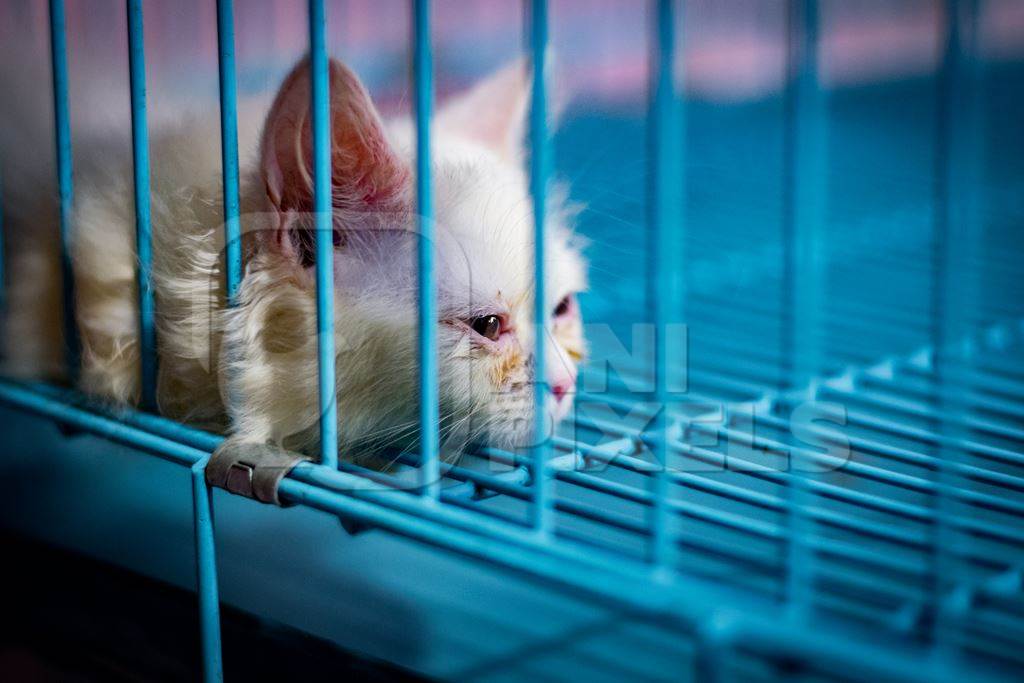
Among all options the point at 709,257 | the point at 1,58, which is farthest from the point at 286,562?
the point at 709,257

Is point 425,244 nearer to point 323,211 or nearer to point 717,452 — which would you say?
point 323,211

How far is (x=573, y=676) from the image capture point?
694 millimetres

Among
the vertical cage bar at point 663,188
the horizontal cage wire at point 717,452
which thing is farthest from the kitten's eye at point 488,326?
the vertical cage bar at point 663,188

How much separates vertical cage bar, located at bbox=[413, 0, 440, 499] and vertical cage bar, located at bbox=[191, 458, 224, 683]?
0.61 feet

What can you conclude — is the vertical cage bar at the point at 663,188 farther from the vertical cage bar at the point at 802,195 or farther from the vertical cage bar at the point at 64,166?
the vertical cage bar at the point at 64,166

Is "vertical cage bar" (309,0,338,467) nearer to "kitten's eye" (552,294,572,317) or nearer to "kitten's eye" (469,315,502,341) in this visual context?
"kitten's eye" (469,315,502,341)

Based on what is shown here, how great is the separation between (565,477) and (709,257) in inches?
37.9

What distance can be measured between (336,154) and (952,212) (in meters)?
0.50

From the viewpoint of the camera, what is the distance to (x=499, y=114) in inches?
39.8

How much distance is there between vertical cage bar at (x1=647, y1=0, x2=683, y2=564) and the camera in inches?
18.0

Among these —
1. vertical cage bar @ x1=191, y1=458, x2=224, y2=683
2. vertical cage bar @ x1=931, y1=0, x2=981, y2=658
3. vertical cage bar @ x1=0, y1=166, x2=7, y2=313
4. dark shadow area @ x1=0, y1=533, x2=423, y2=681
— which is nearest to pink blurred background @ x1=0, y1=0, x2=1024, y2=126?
vertical cage bar @ x1=931, y1=0, x2=981, y2=658

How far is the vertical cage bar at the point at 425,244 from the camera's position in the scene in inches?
22.0

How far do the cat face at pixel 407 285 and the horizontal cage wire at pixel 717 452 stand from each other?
42 mm

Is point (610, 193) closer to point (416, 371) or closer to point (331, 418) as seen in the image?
point (416, 371)
